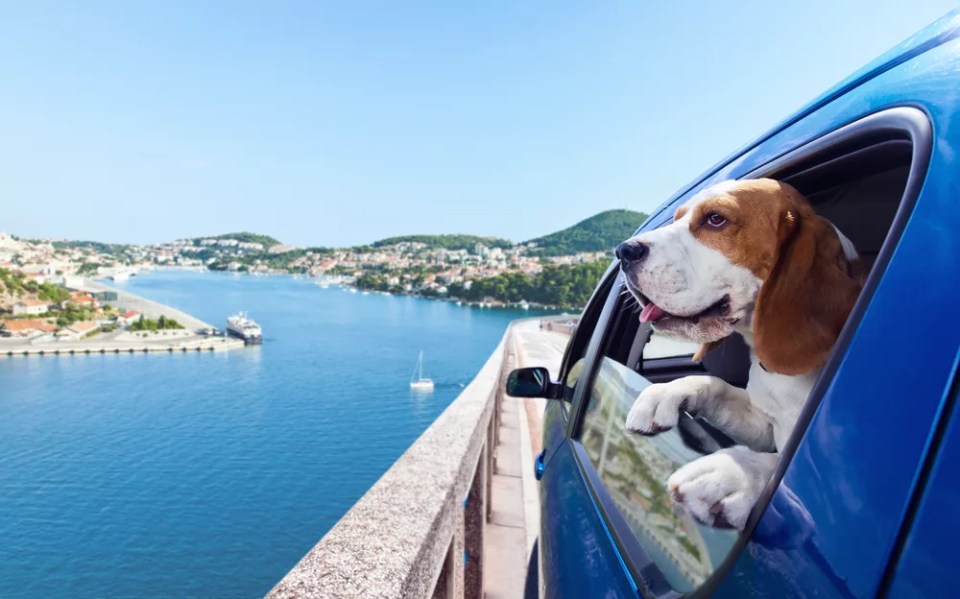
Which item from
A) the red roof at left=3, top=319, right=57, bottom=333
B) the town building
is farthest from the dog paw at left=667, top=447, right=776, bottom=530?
the red roof at left=3, top=319, right=57, bottom=333

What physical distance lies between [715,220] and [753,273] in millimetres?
136

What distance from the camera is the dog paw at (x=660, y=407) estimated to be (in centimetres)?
123

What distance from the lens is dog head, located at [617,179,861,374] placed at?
0.96 meters

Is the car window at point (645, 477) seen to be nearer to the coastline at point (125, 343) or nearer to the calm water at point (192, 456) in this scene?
the calm water at point (192, 456)

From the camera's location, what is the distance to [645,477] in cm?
134

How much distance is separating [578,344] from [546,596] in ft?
4.58

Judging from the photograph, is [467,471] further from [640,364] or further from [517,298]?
[517,298]

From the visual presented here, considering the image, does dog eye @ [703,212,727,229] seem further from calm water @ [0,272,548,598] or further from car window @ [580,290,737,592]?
calm water @ [0,272,548,598]

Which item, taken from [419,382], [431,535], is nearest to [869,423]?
[431,535]

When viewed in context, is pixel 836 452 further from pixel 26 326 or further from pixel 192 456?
pixel 26 326

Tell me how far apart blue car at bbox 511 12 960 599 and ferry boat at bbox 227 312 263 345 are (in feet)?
300

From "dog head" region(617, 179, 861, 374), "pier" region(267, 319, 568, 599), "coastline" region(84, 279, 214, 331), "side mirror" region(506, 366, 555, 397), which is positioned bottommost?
"coastline" region(84, 279, 214, 331)

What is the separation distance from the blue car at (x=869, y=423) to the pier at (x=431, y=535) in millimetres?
630

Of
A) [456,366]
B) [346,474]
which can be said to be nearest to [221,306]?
[456,366]
